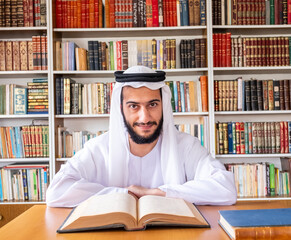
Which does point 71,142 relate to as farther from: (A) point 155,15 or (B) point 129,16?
(A) point 155,15

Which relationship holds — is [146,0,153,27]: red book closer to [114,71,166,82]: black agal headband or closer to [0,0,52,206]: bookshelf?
[0,0,52,206]: bookshelf

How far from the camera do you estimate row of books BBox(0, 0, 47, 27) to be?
328cm

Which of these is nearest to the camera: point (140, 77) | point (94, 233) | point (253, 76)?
point (94, 233)

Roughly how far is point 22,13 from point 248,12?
208 cm

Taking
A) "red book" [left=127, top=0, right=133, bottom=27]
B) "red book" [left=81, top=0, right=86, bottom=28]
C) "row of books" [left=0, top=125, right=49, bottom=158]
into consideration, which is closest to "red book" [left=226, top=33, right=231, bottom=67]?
"red book" [left=127, top=0, right=133, bottom=27]

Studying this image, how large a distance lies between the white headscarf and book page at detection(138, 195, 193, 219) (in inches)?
26.7

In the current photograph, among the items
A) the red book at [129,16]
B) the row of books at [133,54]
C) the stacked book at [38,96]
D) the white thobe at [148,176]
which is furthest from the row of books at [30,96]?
the white thobe at [148,176]

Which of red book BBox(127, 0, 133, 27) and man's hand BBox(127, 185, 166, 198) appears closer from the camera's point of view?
man's hand BBox(127, 185, 166, 198)

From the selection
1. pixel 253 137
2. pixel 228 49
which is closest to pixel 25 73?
pixel 228 49

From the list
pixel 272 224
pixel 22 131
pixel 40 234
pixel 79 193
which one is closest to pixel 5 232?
pixel 40 234

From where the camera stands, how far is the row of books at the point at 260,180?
3.29 metres

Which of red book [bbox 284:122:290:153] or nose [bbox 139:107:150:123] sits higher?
nose [bbox 139:107:150:123]

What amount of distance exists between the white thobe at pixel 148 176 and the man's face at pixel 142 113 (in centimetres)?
19

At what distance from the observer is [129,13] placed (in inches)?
130
